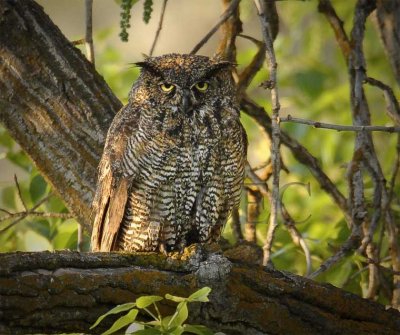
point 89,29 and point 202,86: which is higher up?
point 89,29

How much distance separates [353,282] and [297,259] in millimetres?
749

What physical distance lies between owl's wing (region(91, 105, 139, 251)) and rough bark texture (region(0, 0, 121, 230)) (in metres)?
0.13

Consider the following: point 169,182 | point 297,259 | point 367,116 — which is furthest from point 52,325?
point 297,259

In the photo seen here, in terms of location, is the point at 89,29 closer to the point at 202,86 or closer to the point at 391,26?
the point at 202,86

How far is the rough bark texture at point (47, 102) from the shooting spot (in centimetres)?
423

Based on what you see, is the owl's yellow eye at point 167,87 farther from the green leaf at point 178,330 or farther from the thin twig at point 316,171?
the green leaf at point 178,330

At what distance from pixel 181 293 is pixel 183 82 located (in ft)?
4.50

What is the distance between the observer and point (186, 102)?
4.23 m

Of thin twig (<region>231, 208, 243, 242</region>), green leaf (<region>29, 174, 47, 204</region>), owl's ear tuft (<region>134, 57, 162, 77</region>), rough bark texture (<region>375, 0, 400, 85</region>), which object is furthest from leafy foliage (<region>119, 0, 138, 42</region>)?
rough bark texture (<region>375, 0, 400, 85</region>)

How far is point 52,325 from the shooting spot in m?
2.83

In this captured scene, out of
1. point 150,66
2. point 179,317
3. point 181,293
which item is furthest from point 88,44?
point 179,317

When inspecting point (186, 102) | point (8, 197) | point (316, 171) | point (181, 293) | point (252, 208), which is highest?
point (186, 102)

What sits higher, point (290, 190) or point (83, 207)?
Answer: point (290, 190)

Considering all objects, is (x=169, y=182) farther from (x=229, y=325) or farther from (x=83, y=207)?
(x=229, y=325)
